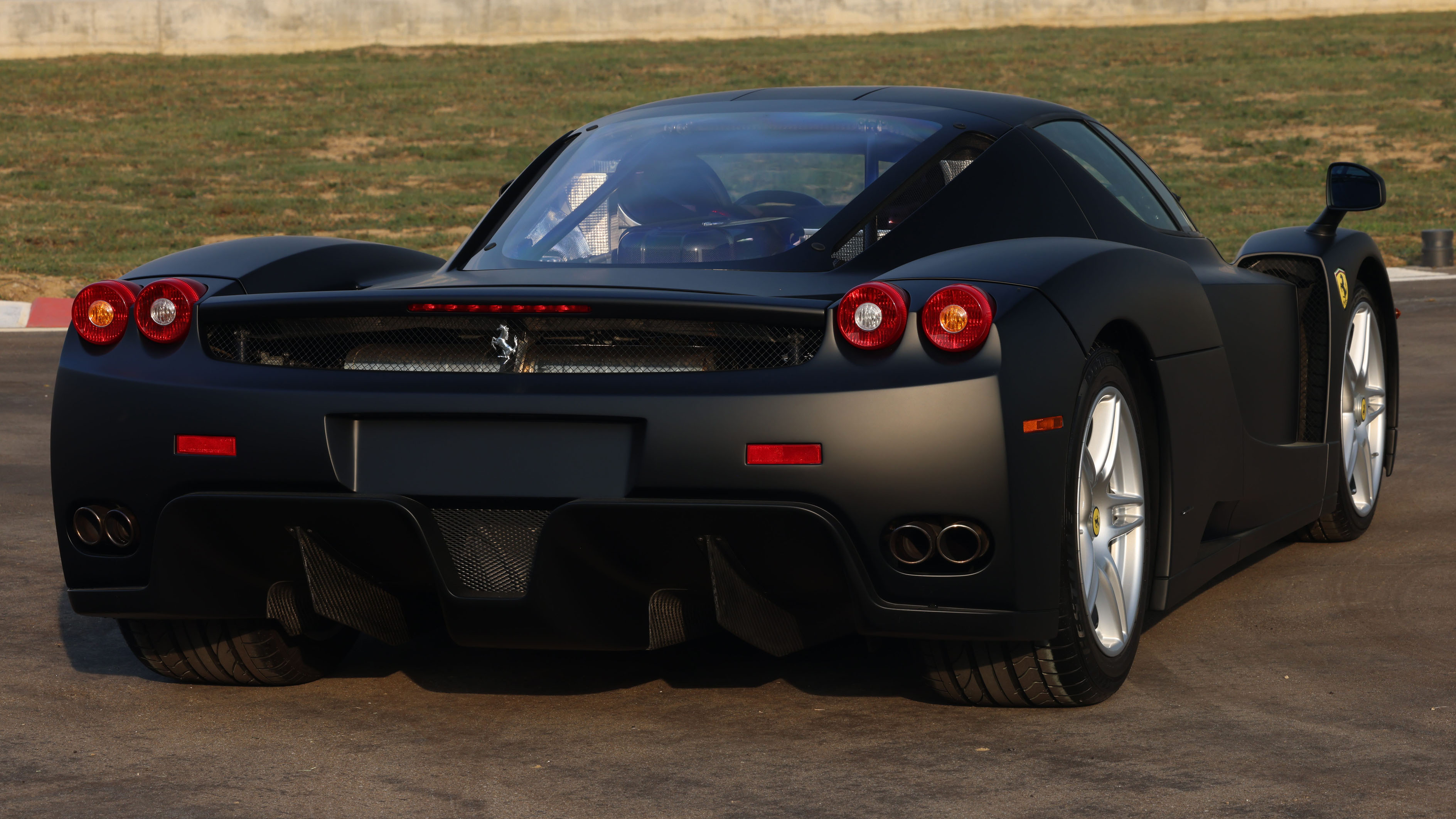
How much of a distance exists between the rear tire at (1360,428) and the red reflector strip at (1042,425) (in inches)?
92.2

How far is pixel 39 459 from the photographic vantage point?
26.2 feet

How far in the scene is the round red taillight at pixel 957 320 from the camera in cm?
Answer: 351

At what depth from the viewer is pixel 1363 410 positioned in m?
6.07

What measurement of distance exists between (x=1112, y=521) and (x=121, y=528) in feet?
7.40

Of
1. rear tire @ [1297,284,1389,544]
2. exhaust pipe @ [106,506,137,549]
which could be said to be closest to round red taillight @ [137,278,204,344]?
exhaust pipe @ [106,506,137,549]

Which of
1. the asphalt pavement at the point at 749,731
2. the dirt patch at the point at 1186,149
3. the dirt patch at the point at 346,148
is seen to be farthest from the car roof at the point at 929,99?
the dirt patch at the point at 346,148

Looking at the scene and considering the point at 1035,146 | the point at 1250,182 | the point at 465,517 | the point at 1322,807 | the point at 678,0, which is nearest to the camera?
the point at 1322,807

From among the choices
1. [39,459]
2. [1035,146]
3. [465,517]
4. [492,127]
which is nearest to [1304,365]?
[1035,146]

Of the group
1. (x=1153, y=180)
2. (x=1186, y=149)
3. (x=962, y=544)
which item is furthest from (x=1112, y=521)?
(x=1186, y=149)

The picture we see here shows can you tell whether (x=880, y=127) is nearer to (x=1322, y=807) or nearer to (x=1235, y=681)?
(x=1235, y=681)

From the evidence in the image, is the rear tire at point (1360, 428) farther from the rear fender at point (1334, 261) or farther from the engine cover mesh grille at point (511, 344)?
the engine cover mesh grille at point (511, 344)

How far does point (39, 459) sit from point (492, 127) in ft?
90.9

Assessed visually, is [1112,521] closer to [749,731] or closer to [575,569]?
[749,731]

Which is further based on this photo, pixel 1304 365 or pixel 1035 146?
pixel 1304 365
